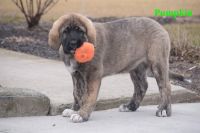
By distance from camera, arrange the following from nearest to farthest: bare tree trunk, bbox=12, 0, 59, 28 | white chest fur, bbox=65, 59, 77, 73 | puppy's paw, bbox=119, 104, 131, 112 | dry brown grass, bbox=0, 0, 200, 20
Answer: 1. white chest fur, bbox=65, 59, 77, 73
2. puppy's paw, bbox=119, 104, 131, 112
3. dry brown grass, bbox=0, 0, 200, 20
4. bare tree trunk, bbox=12, 0, 59, 28

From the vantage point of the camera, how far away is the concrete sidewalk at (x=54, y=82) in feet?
28.4

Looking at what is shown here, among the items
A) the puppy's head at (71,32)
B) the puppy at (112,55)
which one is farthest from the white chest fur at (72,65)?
the puppy's head at (71,32)

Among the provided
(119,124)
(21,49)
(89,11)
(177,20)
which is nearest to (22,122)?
(119,124)

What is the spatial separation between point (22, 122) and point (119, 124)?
119 centimetres

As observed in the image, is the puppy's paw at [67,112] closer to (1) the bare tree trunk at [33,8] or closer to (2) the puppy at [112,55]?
(2) the puppy at [112,55]

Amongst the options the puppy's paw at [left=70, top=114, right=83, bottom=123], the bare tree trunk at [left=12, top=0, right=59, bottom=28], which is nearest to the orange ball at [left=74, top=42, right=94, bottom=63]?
the puppy's paw at [left=70, top=114, right=83, bottom=123]

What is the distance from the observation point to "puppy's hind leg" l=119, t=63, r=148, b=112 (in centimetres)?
855

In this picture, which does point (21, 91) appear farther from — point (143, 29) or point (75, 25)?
point (143, 29)

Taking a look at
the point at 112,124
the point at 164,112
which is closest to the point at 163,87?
the point at 164,112

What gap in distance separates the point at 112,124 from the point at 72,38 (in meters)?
1.17

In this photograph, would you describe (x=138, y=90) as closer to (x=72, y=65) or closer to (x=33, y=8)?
(x=72, y=65)

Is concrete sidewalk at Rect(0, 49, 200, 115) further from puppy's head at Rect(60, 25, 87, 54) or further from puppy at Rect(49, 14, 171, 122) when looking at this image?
puppy's head at Rect(60, 25, 87, 54)

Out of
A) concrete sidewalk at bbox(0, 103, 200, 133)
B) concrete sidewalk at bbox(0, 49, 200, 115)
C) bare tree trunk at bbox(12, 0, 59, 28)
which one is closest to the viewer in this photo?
concrete sidewalk at bbox(0, 103, 200, 133)

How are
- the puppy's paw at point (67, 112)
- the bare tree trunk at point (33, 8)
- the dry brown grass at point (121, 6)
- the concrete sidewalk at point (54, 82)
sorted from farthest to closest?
the bare tree trunk at point (33, 8), the dry brown grass at point (121, 6), the concrete sidewalk at point (54, 82), the puppy's paw at point (67, 112)
